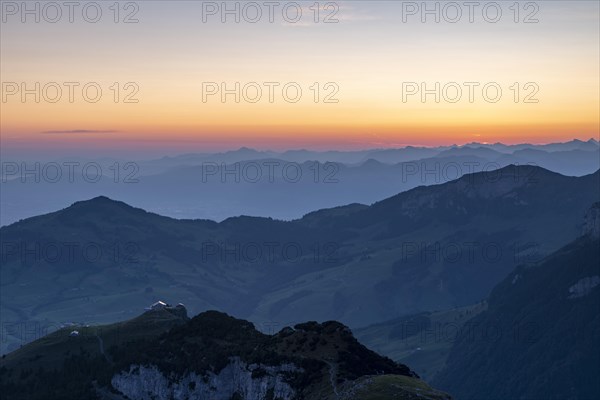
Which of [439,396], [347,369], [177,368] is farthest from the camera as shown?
[177,368]

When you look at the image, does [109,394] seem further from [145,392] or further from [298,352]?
[298,352]

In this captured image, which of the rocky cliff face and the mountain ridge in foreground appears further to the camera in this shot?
the rocky cliff face

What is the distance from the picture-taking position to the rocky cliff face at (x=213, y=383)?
537ft

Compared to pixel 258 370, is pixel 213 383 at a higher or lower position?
lower

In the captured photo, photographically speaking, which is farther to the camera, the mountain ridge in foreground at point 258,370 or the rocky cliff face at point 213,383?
the rocky cliff face at point 213,383

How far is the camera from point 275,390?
6383 inches

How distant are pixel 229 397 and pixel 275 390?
49.1 feet

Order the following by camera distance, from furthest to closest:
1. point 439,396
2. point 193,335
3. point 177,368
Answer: point 193,335, point 177,368, point 439,396

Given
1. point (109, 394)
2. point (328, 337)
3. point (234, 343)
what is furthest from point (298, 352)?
point (109, 394)

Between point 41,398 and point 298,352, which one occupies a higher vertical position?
point 298,352

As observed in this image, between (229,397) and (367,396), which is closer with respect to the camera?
(367,396)

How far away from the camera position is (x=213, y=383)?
579ft

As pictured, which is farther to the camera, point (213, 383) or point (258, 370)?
point (213, 383)

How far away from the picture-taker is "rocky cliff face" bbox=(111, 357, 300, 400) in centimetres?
16362
